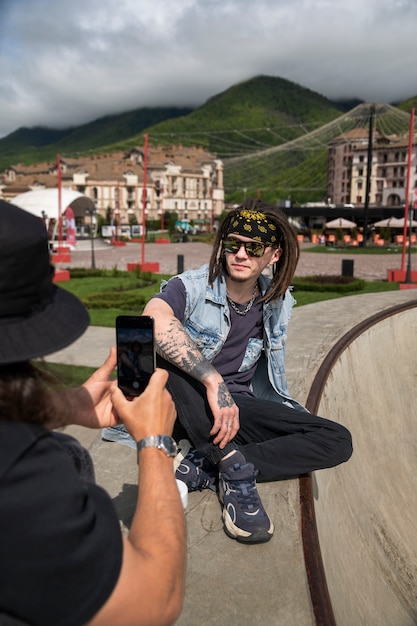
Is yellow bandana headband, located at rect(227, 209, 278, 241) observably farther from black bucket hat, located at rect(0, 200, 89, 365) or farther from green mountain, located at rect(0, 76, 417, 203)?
green mountain, located at rect(0, 76, 417, 203)

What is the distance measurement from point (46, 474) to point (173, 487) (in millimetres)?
494

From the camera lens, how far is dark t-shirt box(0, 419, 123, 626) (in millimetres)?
1022

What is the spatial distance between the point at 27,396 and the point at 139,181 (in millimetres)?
95523

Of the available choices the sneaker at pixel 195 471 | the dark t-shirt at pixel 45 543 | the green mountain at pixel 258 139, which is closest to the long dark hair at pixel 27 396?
the dark t-shirt at pixel 45 543

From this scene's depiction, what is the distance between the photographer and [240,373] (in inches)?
136

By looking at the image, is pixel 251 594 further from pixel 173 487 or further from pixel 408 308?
pixel 408 308

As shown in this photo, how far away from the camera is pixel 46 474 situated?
108cm

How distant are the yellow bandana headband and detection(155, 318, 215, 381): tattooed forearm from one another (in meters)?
0.80

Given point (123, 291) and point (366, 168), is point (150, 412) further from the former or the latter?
point (366, 168)

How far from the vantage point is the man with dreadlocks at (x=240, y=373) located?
2891 millimetres

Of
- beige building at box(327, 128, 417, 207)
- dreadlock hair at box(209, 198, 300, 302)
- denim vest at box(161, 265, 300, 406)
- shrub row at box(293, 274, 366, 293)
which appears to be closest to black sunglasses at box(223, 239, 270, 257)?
dreadlock hair at box(209, 198, 300, 302)

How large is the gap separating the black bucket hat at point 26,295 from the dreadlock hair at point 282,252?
222 centimetres

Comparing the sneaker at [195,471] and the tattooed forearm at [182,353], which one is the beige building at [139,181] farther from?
the tattooed forearm at [182,353]

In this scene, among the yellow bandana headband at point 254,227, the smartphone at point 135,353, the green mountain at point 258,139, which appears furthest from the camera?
the green mountain at point 258,139
